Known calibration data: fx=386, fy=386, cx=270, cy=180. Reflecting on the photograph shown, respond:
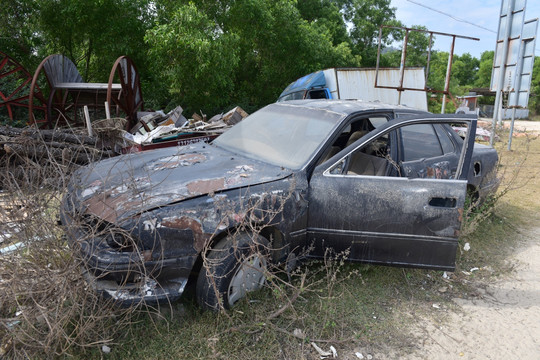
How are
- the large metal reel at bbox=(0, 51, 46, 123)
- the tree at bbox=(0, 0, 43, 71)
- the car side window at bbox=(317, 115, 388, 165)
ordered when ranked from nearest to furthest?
the car side window at bbox=(317, 115, 388, 165)
the large metal reel at bbox=(0, 51, 46, 123)
the tree at bbox=(0, 0, 43, 71)

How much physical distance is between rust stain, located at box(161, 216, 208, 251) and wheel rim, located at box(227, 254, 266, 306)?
363mm

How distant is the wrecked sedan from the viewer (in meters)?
2.62

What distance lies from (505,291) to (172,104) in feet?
38.5

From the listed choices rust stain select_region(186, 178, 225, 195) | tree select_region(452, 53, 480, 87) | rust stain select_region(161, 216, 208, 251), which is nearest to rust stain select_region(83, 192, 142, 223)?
rust stain select_region(161, 216, 208, 251)

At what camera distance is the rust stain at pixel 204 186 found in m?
2.81

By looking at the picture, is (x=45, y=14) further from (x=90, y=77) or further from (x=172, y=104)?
(x=172, y=104)

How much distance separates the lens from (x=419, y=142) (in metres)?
4.06

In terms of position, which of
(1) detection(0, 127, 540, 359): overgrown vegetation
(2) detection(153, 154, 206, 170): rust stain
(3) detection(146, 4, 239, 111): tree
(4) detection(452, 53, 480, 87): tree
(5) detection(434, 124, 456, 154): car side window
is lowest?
(1) detection(0, 127, 540, 359): overgrown vegetation

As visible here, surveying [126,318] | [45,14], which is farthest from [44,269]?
[45,14]

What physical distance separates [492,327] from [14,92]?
38.5 ft

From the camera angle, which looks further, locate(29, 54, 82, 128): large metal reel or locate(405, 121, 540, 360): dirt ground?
locate(29, 54, 82, 128): large metal reel

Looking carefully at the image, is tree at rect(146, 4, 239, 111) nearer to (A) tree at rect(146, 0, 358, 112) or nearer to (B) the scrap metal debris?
(A) tree at rect(146, 0, 358, 112)

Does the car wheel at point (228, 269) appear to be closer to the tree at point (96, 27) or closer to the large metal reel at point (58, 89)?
the large metal reel at point (58, 89)

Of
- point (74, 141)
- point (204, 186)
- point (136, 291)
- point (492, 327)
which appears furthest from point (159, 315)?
point (74, 141)
